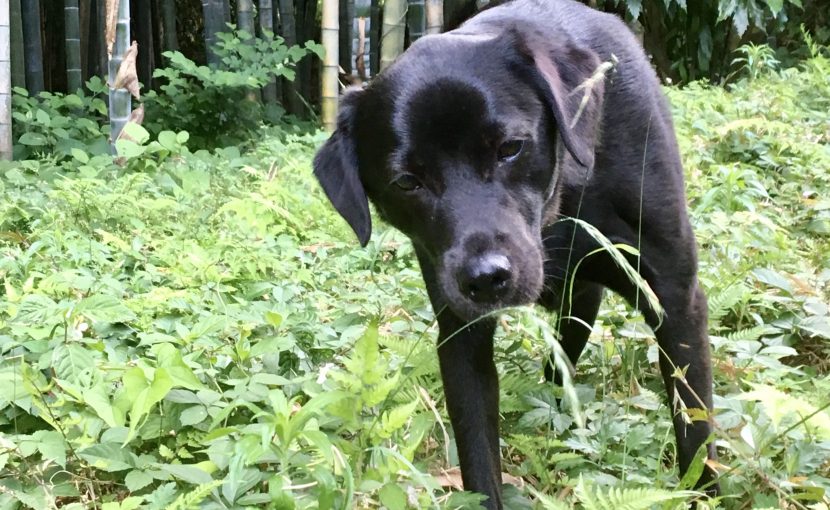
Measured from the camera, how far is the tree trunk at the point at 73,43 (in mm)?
6668

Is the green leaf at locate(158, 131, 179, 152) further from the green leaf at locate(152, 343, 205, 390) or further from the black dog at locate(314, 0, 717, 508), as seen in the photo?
the green leaf at locate(152, 343, 205, 390)

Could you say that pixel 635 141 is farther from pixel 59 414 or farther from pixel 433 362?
pixel 59 414

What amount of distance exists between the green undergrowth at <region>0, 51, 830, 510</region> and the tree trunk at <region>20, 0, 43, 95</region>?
303 centimetres

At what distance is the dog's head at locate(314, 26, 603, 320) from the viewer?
1793mm

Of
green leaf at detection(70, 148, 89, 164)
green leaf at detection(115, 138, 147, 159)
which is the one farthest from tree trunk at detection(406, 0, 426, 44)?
Answer: green leaf at detection(70, 148, 89, 164)

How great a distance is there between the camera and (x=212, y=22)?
719 cm

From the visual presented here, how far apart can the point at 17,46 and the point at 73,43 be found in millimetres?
568

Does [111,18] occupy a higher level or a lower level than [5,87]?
higher

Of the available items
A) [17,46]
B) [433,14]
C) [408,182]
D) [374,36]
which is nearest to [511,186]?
[408,182]

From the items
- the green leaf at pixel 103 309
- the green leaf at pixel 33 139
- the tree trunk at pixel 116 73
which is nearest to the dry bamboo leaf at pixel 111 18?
the tree trunk at pixel 116 73

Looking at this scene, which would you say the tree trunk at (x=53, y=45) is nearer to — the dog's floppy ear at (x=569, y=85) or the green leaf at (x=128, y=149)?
the green leaf at (x=128, y=149)

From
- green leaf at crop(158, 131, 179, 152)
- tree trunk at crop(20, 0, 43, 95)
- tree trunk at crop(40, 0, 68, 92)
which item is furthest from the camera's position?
tree trunk at crop(40, 0, 68, 92)

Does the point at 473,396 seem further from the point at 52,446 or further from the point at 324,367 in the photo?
the point at 52,446

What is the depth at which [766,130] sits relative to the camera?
15.1 ft
